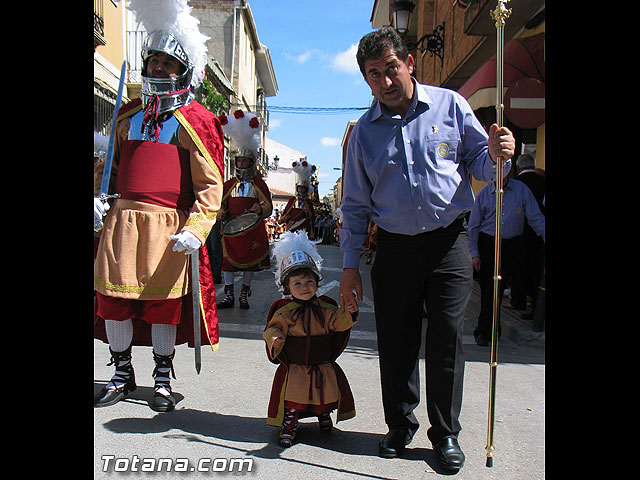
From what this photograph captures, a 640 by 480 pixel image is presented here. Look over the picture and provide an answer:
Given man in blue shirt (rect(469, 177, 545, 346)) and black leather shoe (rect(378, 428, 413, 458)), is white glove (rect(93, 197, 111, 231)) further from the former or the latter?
man in blue shirt (rect(469, 177, 545, 346))

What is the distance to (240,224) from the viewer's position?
7633mm

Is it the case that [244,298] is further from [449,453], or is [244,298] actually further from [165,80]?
[449,453]

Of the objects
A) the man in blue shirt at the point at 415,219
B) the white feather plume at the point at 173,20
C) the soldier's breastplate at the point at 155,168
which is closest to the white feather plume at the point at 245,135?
the white feather plume at the point at 173,20

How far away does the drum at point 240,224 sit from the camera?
298 inches

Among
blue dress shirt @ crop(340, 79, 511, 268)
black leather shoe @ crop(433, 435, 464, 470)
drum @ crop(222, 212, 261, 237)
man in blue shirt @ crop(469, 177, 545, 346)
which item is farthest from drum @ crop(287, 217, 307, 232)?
black leather shoe @ crop(433, 435, 464, 470)

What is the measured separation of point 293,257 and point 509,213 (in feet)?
10.5

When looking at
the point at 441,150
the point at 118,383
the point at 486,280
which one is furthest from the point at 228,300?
the point at 441,150

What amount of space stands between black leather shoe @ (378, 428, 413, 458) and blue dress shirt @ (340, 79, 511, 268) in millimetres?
1046

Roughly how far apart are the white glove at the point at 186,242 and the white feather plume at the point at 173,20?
1.09 metres
